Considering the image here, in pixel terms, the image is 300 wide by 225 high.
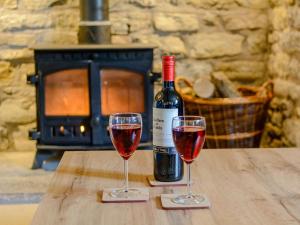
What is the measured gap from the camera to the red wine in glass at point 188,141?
3.76ft

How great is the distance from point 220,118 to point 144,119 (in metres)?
0.40

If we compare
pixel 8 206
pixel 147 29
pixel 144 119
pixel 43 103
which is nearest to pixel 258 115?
pixel 144 119

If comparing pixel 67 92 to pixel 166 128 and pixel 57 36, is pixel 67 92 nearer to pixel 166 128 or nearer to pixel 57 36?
pixel 57 36

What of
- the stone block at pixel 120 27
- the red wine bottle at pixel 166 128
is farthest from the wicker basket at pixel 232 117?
the red wine bottle at pixel 166 128

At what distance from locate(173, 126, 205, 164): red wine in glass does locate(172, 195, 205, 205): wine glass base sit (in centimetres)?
8

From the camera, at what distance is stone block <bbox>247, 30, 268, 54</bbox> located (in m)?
3.38

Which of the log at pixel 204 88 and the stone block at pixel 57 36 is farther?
→ the stone block at pixel 57 36

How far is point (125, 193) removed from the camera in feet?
3.94

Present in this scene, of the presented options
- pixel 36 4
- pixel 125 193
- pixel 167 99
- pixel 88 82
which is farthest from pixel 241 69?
pixel 125 193

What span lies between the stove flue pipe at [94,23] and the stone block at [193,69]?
555 mm

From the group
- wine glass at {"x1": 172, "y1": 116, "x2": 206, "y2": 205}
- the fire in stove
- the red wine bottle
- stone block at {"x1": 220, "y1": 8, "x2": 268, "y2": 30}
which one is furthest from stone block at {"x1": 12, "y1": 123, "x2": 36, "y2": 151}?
wine glass at {"x1": 172, "y1": 116, "x2": 206, "y2": 205}

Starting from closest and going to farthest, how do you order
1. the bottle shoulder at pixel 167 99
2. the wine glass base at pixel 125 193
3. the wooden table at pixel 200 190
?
the wooden table at pixel 200 190
the wine glass base at pixel 125 193
the bottle shoulder at pixel 167 99

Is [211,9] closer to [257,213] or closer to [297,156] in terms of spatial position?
[297,156]

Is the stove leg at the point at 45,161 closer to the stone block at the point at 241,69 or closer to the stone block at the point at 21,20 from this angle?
the stone block at the point at 21,20
